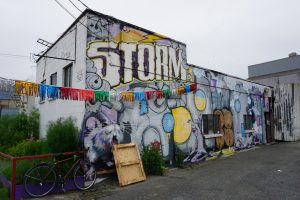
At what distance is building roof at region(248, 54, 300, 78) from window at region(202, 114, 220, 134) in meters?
29.1

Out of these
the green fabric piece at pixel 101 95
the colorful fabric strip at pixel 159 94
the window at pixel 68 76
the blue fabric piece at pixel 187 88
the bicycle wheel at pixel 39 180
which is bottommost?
the bicycle wheel at pixel 39 180

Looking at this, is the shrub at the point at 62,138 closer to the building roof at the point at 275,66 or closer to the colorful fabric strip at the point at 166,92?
the colorful fabric strip at the point at 166,92

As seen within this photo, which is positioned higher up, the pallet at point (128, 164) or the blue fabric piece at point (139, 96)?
the blue fabric piece at point (139, 96)

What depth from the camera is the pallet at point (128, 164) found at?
764 cm

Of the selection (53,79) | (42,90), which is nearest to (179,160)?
(42,90)

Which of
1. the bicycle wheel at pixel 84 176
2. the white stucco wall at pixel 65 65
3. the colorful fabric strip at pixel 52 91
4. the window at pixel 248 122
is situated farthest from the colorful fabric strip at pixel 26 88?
the window at pixel 248 122

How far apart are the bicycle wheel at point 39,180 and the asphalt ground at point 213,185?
26cm

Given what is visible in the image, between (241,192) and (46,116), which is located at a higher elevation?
(46,116)

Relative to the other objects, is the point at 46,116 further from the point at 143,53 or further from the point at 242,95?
the point at 242,95

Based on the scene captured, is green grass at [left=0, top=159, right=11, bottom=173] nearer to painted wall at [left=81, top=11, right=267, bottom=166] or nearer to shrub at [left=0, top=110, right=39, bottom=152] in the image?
shrub at [left=0, top=110, right=39, bottom=152]

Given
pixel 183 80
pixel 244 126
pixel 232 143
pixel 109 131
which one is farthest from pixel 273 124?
pixel 109 131

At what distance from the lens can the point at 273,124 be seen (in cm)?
1883

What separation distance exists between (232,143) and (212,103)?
280cm

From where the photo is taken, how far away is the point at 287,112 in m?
19.8
